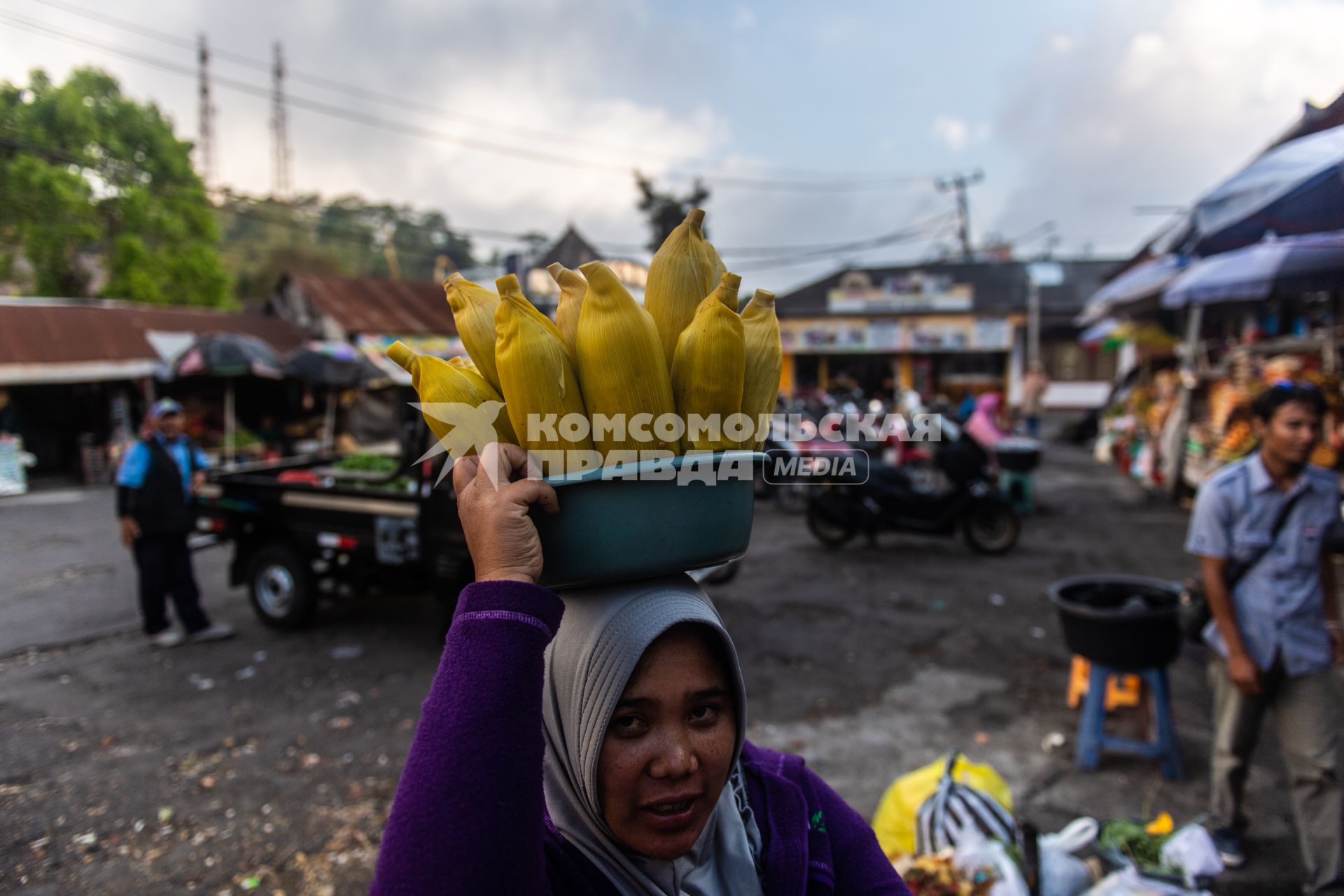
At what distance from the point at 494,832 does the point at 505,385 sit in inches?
22.1

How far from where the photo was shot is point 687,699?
1069 millimetres

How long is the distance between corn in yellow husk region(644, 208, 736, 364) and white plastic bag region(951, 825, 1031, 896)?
7.01ft

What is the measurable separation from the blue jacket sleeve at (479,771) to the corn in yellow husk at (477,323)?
0.38 metres

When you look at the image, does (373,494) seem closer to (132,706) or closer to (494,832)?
(132,706)

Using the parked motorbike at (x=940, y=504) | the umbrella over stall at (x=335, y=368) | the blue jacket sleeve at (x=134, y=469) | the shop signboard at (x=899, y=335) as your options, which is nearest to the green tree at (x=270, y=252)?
the umbrella over stall at (x=335, y=368)

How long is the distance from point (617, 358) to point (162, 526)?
19.2ft

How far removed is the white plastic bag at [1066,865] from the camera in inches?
93.4

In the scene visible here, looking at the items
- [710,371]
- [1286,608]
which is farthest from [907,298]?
[710,371]

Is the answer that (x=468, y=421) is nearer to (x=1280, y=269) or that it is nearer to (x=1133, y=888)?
(x=1133, y=888)

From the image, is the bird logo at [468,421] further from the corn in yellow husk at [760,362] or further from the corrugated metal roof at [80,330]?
the corrugated metal roof at [80,330]

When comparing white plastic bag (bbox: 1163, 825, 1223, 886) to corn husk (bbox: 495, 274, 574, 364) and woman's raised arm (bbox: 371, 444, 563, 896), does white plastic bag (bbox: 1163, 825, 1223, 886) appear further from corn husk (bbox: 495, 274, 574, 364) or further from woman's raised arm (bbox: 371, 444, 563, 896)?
corn husk (bbox: 495, 274, 574, 364)

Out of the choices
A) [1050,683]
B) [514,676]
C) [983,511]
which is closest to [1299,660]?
[1050,683]

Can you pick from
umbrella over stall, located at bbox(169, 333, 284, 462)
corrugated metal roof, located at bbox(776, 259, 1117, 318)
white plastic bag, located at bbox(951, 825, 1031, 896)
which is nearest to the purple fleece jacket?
white plastic bag, located at bbox(951, 825, 1031, 896)

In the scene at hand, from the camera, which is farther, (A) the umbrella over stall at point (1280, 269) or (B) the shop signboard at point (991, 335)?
(B) the shop signboard at point (991, 335)
